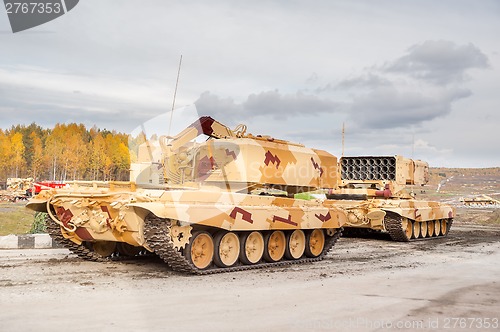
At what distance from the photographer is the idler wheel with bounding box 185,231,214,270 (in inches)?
487

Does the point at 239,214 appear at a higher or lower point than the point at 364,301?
higher

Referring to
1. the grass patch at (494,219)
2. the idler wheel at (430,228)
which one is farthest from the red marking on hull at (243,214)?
the grass patch at (494,219)

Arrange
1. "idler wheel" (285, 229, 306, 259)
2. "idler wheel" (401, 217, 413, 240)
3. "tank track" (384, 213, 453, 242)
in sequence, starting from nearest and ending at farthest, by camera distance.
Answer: "idler wheel" (285, 229, 306, 259) → "tank track" (384, 213, 453, 242) → "idler wheel" (401, 217, 413, 240)

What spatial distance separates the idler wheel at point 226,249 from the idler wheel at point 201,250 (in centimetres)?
12

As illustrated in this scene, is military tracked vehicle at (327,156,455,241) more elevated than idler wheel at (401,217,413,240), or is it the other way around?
military tracked vehicle at (327,156,455,241)

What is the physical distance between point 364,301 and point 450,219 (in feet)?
60.4

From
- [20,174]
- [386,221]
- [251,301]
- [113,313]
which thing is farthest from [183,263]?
[20,174]

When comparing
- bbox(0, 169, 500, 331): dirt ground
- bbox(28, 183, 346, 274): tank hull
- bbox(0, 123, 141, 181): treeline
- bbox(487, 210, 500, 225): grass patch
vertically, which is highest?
bbox(0, 123, 141, 181): treeline

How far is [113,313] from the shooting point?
8.39 meters

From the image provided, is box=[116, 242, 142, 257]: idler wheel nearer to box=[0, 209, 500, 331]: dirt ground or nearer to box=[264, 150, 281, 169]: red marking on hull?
box=[0, 209, 500, 331]: dirt ground

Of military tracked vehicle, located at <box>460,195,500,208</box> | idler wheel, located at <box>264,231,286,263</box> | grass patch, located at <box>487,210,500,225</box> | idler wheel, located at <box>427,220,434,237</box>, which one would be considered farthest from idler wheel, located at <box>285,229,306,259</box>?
Result: military tracked vehicle, located at <box>460,195,500,208</box>

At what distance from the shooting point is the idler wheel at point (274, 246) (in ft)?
46.7

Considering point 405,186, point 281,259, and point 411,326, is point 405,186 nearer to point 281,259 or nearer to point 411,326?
point 281,259

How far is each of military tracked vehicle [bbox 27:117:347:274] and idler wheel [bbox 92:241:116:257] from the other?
0.02m
